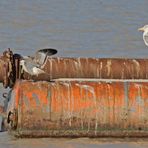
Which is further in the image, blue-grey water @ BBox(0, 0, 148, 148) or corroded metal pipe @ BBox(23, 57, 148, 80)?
blue-grey water @ BBox(0, 0, 148, 148)

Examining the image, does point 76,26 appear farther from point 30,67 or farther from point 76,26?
point 30,67

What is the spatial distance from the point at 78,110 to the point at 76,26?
309 inches

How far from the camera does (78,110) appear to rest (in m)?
9.27

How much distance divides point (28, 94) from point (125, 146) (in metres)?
1.24

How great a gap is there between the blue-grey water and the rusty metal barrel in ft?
13.8

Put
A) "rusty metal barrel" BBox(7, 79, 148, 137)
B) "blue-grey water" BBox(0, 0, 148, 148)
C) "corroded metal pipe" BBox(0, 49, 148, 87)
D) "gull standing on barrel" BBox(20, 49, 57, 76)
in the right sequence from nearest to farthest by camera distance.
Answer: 1. "rusty metal barrel" BBox(7, 79, 148, 137)
2. "gull standing on barrel" BBox(20, 49, 57, 76)
3. "corroded metal pipe" BBox(0, 49, 148, 87)
4. "blue-grey water" BBox(0, 0, 148, 148)

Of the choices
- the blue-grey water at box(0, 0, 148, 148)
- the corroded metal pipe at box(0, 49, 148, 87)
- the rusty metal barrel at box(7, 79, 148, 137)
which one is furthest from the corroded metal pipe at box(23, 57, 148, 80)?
the blue-grey water at box(0, 0, 148, 148)

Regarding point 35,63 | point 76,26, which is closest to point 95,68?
A: point 35,63

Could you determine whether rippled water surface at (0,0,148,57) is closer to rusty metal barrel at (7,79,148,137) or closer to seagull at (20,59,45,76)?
seagull at (20,59,45,76)

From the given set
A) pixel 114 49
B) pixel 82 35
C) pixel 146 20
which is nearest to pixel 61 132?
pixel 114 49

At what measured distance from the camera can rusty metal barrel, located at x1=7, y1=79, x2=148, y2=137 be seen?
924 cm

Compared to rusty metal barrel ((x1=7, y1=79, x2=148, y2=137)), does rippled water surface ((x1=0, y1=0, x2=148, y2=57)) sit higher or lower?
higher

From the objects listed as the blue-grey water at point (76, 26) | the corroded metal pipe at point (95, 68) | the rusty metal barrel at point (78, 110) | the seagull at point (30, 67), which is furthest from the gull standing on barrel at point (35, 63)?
the blue-grey water at point (76, 26)

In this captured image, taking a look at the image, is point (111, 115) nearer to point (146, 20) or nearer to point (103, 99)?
point (103, 99)
